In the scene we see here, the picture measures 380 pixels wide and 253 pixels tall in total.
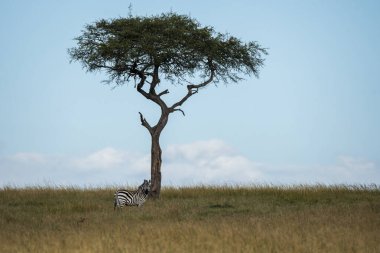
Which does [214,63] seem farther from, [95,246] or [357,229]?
[95,246]

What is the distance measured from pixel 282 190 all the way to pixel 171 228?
700 inches

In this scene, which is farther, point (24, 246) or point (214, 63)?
point (214, 63)

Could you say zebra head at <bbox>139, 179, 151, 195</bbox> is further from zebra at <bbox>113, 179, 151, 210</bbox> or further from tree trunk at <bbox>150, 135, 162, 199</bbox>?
tree trunk at <bbox>150, 135, 162, 199</bbox>

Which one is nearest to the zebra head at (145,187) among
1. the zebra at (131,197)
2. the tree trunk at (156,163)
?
the zebra at (131,197)

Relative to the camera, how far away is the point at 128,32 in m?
35.8

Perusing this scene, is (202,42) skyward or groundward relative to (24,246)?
skyward

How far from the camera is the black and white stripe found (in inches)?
1076

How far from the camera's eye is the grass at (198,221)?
1528 cm

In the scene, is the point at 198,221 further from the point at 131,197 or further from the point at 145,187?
the point at 145,187

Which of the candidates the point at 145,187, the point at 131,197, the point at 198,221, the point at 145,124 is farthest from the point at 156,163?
the point at 198,221

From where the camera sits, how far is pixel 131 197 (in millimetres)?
27766

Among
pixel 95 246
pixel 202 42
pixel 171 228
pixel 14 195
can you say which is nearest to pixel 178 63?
pixel 202 42

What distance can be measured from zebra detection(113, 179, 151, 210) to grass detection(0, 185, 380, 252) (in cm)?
55

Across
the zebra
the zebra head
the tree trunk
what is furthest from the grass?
the tree trunk
